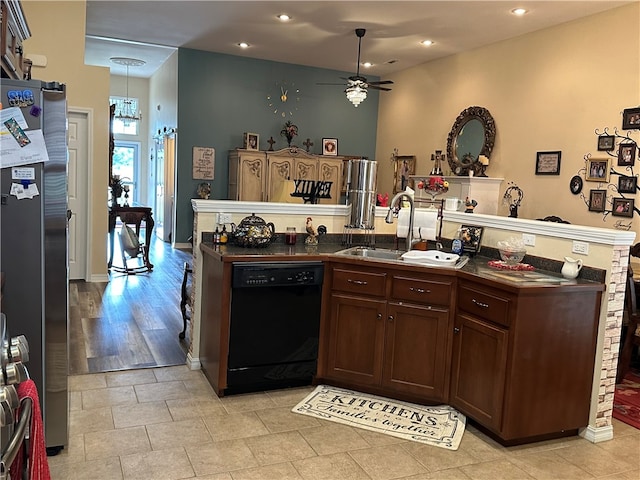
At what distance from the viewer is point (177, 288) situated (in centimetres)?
640

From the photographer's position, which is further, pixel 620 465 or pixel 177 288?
pixel 177 288

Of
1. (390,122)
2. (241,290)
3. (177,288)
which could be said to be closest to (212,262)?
(241,290)

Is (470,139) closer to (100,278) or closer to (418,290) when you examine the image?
(418,290)

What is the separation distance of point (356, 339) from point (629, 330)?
204cm

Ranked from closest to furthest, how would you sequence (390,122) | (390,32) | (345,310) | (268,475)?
(268,475) → (345,310) → (390,32) → (390,122)

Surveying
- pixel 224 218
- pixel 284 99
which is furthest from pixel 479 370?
pixel 284 99

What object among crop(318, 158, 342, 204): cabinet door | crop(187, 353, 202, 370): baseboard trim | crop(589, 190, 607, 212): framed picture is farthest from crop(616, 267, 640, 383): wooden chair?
crop(318, 158, 342, 204): cabinet door

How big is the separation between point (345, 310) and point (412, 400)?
0.69 meters

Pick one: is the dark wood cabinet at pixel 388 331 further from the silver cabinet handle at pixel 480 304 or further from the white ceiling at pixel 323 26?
the white ceiling at pixel 323 26

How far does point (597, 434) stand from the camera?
10.1 ft

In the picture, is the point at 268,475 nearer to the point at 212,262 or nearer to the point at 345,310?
the point at 345,310

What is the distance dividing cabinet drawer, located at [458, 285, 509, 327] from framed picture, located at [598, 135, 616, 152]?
3.47 metres

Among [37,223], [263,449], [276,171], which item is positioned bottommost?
[263,449]

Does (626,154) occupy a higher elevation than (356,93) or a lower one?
lower
